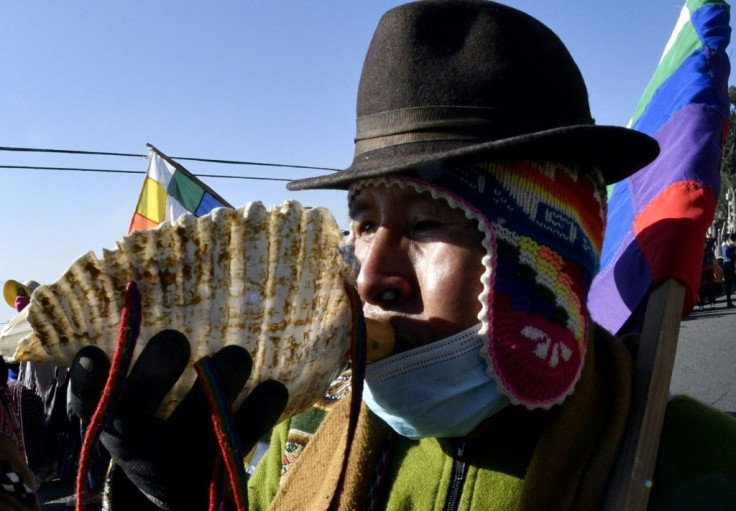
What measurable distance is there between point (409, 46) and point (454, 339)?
2.23ft

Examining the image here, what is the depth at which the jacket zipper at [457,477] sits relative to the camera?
1.46m

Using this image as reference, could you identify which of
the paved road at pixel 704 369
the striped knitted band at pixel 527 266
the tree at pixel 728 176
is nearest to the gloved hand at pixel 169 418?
the striped knitted band at pixel 527 266

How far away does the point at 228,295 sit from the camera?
3.15 ft

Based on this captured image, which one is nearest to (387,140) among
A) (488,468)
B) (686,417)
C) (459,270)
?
(459,270)

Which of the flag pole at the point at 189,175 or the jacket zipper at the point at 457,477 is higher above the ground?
the flag pole at the point at 189,175

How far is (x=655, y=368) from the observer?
1546 millimetres

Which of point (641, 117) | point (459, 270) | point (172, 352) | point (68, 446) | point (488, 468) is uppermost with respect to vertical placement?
point (641, 117)

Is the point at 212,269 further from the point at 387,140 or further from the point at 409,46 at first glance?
the point at 409,46

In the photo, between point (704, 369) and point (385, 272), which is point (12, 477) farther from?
point (704, 369)

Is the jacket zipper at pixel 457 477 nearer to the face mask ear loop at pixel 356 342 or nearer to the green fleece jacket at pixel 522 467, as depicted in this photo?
the green fleece jacket at pixel 522 467

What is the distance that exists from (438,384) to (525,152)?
1.74 ft

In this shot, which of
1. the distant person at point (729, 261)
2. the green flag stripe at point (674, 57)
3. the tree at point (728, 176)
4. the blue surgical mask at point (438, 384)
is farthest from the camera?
the tree at point (728, 176)

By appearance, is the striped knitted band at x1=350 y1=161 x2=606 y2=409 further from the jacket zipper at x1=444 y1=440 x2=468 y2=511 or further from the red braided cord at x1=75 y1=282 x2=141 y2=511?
the red braided cord at x1=75 y1=282 x2=141 y2=511

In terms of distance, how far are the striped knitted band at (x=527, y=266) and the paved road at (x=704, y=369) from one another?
2.62m
